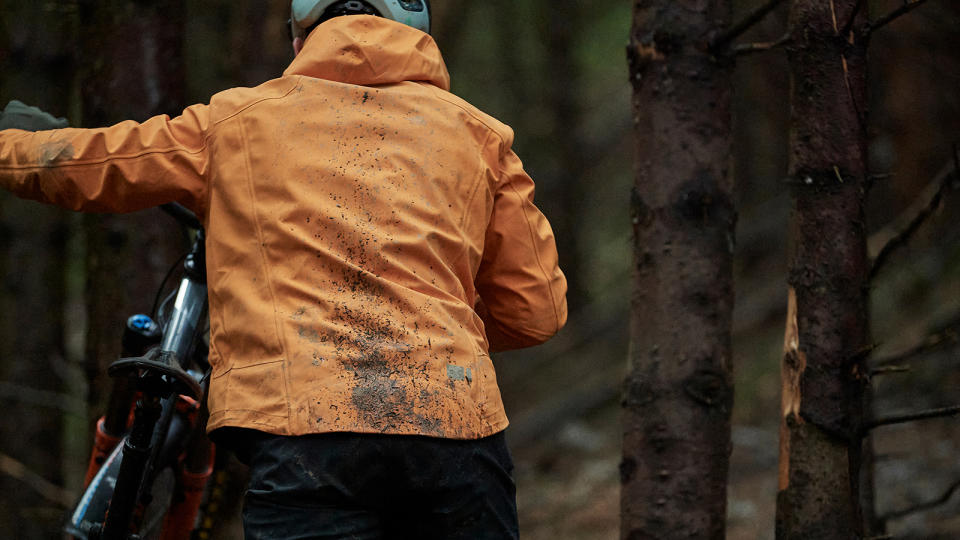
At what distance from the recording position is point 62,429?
648 cm

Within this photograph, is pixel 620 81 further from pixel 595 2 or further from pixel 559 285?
pixel 559 285

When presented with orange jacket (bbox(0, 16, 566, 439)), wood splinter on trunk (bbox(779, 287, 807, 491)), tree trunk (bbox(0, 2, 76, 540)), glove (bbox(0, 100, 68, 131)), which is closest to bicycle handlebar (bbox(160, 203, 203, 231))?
glove (bbox(0, 100, 68, 131))

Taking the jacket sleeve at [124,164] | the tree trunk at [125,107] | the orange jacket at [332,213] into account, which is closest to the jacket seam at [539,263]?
the orange jacket at [332,213]

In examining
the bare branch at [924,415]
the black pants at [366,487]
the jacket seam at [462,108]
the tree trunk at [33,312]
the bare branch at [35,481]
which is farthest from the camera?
the tree trunk at [33,312]

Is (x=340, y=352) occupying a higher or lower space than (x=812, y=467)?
higher

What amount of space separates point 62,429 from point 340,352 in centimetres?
475

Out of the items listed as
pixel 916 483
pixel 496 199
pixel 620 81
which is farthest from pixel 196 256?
pixel 620 81

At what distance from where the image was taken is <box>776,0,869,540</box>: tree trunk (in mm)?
3377

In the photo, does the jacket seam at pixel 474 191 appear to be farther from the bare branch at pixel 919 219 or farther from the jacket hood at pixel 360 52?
the bare branch at pixel 919 219

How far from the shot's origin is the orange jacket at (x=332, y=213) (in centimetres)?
238

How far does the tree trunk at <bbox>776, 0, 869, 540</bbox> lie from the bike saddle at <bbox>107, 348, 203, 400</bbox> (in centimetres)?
195

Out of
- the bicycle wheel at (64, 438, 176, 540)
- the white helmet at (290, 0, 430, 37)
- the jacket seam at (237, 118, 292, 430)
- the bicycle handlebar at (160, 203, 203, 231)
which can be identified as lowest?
the bicycle wheel at (64, 438, 176, 540)

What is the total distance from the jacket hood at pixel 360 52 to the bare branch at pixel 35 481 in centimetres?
396

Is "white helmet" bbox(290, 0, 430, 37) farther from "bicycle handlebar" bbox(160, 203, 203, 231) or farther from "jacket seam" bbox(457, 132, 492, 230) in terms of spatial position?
"bicycle handlebar" bbox(160, 203, 203, 231)
